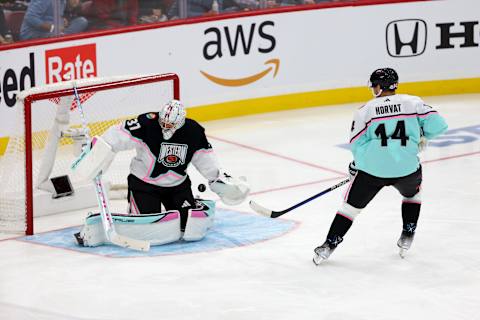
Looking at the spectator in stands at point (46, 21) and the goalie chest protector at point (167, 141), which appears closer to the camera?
the goalie chest protector at point (167, 141)

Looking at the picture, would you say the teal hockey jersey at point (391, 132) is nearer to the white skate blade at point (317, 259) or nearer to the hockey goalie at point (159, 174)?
the white skate blade at point (317, 259)

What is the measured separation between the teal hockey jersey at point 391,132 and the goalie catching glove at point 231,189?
794 mm

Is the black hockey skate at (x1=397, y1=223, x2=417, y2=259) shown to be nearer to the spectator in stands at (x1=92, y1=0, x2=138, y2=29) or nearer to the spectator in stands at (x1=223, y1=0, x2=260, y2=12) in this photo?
the spectator in stands at (x1=92, y1=0, x2=138, y2=29)

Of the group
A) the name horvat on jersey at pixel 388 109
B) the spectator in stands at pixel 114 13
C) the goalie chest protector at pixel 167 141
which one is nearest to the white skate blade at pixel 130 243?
the goalie chest protector at pixel 167 141

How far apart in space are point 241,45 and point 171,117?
3.89 metres

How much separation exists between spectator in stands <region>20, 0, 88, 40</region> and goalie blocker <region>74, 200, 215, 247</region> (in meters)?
2.76

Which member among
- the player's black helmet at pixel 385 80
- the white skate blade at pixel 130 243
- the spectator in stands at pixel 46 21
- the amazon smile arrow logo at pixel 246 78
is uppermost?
the spectator in stands at pixel 46 21

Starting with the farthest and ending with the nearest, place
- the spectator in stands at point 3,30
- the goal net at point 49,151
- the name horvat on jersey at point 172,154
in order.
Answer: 1. the spectator in stands at point 3,30
2. the goal net at point 49,151
3. the name horvat on jersey at point 172,154

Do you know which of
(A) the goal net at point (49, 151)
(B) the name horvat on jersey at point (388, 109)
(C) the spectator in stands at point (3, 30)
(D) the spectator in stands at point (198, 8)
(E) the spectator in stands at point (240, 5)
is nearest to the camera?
(B) the name horvat on jersey at point (388, 109)

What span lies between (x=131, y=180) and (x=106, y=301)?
1.18 m

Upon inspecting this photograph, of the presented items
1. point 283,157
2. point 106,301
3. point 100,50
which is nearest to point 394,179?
point 106,301

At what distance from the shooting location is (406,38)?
10.6 meters

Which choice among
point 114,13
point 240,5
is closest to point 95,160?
point 114,13

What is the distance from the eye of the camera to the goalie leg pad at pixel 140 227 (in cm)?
623
